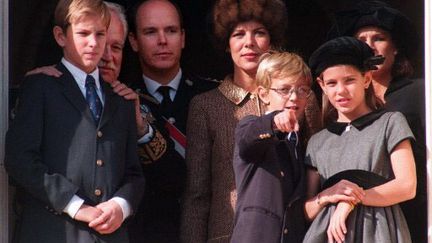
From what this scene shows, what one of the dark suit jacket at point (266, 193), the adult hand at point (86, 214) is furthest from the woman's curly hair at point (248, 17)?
the adult hand at point (86, 214)

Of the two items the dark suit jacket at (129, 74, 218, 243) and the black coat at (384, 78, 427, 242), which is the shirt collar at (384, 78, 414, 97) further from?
the dark suit jacket at (129, 74, 218, 243)

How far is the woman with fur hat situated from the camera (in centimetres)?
531

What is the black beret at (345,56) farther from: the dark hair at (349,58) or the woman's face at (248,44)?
the woman's face at (248,44)

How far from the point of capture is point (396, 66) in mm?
5426

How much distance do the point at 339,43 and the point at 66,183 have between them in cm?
113

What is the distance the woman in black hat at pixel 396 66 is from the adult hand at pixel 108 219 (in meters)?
1.11

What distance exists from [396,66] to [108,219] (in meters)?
1.35

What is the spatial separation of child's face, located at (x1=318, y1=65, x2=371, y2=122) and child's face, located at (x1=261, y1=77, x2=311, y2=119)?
10cm

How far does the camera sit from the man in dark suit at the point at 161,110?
527cm

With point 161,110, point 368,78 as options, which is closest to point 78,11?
point 161,110

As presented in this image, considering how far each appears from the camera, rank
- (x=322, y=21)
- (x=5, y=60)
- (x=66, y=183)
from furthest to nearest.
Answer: (x=322, y=21)
(x=5, y=60)
(x=66, y=183)

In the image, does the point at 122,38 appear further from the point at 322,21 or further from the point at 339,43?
the point at 322,21

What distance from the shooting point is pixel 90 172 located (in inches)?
194

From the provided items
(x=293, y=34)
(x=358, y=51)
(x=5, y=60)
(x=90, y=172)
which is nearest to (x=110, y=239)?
(x=90, y=172)
